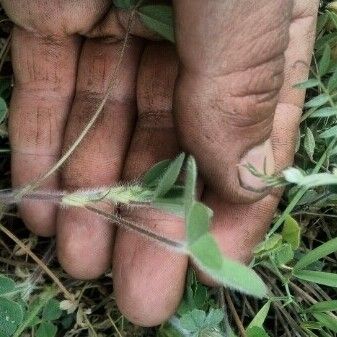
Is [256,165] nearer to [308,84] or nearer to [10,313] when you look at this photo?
[308,84]

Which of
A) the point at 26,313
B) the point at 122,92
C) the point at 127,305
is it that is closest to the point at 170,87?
the point at 122,92

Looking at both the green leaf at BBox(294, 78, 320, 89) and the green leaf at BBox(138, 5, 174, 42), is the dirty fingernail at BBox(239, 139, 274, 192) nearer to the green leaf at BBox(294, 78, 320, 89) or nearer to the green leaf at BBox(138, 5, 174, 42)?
the green leaf at BBox(294, 78, 320, 89)

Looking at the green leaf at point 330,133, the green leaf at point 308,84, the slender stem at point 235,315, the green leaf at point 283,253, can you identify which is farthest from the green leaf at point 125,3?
the slender stem at point 235,315

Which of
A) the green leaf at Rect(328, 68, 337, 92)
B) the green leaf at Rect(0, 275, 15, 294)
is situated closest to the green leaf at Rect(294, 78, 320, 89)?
the green leaf at Rect(328, 68, 337, 92)

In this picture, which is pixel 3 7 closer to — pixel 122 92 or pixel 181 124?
pixel 122 92

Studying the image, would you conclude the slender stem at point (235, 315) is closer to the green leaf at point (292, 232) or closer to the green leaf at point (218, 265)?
the green leaf at point (292, 232)
